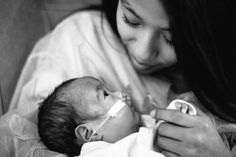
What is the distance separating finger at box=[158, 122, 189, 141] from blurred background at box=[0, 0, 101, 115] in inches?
32.0

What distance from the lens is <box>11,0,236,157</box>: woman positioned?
3.85 feet

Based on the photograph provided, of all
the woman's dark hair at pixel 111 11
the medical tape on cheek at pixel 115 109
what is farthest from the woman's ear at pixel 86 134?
the woman's dark hair at pixel 111 11

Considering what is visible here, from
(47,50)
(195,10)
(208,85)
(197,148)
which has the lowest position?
(197,148)

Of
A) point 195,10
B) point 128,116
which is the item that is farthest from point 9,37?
point 195,10

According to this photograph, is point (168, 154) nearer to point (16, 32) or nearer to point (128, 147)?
point (128, 147)

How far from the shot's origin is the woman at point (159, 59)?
3.85 ft

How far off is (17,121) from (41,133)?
129 mm

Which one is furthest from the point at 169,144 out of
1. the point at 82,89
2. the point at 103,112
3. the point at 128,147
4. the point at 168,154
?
the point at 82,89

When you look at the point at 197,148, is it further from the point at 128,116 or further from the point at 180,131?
the point at 128,116

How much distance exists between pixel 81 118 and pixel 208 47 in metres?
0.59

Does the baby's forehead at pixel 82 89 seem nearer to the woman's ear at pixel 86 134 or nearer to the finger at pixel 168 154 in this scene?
the woman's ear at pixel 86 134

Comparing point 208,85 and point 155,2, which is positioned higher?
point 155,2

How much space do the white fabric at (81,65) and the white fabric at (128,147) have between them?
384 mm

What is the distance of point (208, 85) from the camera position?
1410 mm
